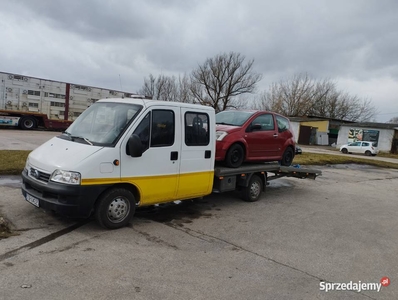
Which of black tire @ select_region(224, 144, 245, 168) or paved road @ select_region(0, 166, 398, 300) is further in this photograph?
black tire @ select_region(224, 144, 245, 168)

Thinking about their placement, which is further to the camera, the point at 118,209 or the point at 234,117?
the point at 234,117

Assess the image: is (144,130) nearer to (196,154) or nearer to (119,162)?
(119,162)

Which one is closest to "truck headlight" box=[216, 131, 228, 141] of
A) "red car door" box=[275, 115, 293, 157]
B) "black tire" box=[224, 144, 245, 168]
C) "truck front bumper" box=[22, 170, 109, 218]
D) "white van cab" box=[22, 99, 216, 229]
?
"black tire" box=[224, 144, 245, 168]

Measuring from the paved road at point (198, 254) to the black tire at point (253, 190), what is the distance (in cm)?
48

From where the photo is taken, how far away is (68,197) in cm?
467

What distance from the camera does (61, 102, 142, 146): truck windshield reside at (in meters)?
5.12

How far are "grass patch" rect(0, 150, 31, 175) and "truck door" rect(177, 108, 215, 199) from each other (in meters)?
5.35

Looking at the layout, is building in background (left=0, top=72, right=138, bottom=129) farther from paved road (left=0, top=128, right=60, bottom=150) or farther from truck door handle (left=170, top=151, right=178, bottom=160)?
truck door handle (left=170, top=151, right=178, bottom=160)

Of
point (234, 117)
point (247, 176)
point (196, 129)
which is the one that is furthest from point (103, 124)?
point (247, 176)

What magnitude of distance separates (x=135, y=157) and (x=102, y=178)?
0.63 m

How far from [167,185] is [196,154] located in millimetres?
884

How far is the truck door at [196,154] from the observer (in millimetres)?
5953

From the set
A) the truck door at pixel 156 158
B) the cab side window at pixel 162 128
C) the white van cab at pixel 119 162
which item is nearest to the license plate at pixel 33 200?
the white van cab at pixel 119 162

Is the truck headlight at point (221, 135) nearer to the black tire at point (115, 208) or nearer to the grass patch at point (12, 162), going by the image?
the black tire at point (115, 208)
